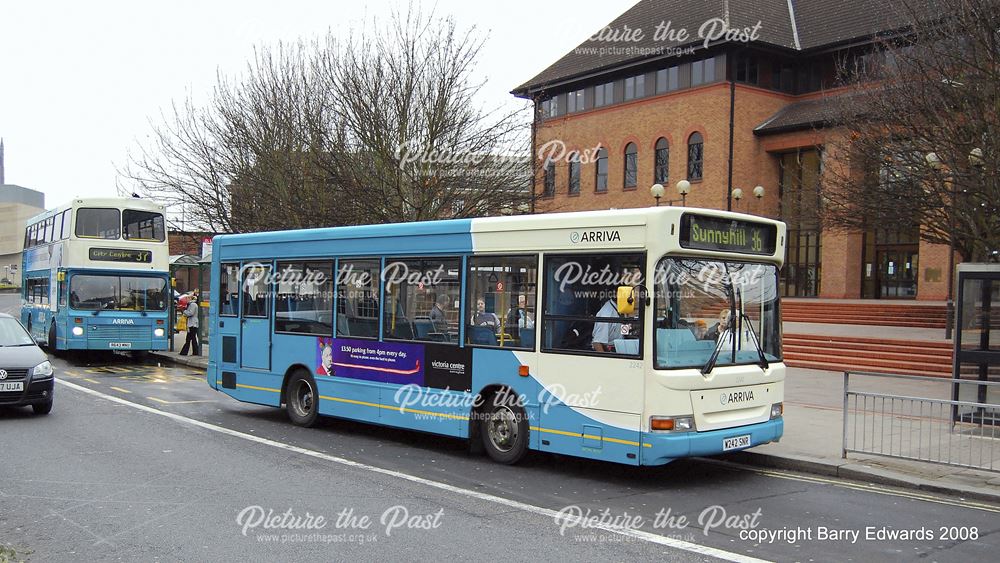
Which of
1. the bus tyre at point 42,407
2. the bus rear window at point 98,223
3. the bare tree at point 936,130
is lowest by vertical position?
the bus tyre at point 42,407

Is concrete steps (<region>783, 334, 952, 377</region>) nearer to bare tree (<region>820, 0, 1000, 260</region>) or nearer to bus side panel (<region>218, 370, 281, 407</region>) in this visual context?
bare tree (<region>820, 0, 1000, 260</region>)

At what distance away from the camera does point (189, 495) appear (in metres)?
7.66

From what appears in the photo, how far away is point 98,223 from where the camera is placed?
70.1 feet

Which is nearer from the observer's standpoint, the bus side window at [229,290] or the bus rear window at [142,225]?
the bus side window at [229,290]

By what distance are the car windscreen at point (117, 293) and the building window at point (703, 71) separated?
27080mm

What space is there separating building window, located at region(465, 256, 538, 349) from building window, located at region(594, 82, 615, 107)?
3595 cm

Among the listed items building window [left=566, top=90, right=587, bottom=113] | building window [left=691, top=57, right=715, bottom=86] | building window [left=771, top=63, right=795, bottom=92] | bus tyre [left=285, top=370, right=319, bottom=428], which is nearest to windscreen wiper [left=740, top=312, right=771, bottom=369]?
bus tyre [left=285, top=370, right=319, bottom=428]

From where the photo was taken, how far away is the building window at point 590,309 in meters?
8.12

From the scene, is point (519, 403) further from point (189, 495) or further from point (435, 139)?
point (435, 139)

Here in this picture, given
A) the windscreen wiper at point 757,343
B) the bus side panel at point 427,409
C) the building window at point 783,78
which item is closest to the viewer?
the windscreen wiper at point 757,343

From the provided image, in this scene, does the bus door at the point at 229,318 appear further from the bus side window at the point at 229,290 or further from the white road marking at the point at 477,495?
the white road marking at the point at 477,495

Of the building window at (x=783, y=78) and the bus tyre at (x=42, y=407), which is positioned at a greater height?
the building window at (x=783, y=78)

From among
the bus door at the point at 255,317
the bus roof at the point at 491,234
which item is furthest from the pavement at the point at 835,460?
the bus door at the point at 255,317

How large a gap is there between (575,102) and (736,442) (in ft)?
128
